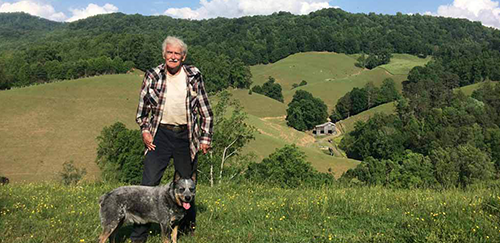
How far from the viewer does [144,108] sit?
509 cm

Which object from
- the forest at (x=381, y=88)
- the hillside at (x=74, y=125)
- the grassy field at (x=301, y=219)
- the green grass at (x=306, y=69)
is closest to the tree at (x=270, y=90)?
the forest at (x=381, y=88)

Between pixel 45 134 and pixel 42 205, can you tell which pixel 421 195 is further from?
pixel 45 134

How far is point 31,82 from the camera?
306ft

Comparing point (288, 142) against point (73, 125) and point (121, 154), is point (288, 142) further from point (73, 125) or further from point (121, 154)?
point (73, 125)

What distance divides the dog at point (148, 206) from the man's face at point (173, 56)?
61.5 inches

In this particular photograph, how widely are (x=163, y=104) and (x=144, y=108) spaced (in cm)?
31

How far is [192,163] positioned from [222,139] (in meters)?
20.8

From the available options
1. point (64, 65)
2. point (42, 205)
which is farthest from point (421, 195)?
point (64, 65)

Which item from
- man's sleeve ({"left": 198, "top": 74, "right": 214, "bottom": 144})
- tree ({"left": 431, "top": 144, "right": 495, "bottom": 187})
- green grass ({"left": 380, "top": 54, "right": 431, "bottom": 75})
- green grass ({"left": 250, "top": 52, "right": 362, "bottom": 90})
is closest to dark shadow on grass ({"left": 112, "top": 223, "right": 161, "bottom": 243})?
man's sleeve ({"left": 198, "top": 74, "right": 214, "bottom": 144})

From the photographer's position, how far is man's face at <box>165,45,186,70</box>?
16.1 ft

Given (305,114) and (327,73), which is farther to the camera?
(327,73)

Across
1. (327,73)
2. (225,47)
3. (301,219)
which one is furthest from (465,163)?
(225,47)

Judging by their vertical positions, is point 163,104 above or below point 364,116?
above

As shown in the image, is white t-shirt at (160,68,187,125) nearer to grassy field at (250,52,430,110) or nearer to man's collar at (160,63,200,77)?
man's collar at (160,63,200,77)
